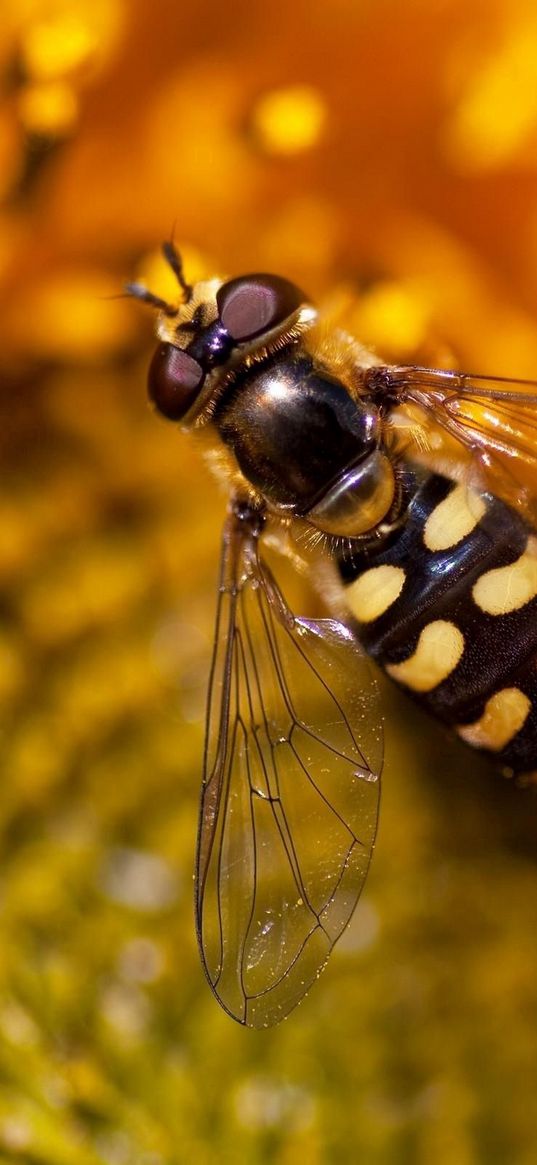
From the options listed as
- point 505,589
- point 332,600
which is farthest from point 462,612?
point 332,600

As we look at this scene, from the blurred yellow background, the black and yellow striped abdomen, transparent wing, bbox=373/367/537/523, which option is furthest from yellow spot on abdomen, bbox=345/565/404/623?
the blurred yellow background

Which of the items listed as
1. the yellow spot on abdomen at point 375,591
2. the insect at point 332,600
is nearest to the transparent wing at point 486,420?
the insect at point 332,600

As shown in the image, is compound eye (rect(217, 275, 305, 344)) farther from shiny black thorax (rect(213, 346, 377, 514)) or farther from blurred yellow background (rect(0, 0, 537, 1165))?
blurred yellow background (rect(0, 0, 537, 1165))

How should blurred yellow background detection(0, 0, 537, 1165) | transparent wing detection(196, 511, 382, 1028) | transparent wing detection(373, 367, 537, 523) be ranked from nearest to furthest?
1. transparent wing detection(196, 511, 382, 1028)
2. transparent wing detection(373, 367, 537, 523)
3. blurred yellow background detection(0, 0, 537, 1165)

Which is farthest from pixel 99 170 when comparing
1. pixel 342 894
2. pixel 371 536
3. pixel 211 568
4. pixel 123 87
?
pixel 342 894

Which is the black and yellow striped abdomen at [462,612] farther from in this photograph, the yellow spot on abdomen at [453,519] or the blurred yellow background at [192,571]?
the blurred yellow background at [192,571]

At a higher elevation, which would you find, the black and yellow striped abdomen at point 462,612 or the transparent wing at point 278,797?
the black and yellow striped abdomen at point 462,612
